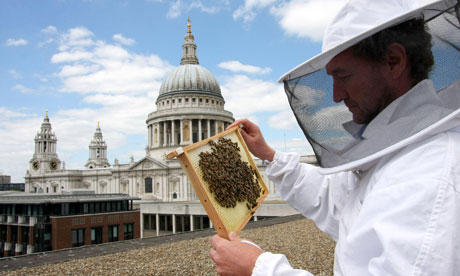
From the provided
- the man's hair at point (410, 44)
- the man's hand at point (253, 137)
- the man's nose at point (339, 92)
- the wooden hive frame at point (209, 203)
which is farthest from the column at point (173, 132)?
the man's hair at point (410, 44)

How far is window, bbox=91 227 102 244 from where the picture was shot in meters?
29.7

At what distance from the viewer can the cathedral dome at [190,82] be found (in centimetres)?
8019

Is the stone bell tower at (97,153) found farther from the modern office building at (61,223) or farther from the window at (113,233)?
the window at (113,233)

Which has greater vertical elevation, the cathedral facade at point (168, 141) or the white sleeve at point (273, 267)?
the cathedral facade at point (168, 141)

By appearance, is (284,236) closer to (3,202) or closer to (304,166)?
(304,166)

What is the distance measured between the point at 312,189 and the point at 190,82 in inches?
3132

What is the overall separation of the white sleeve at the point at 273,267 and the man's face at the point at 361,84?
35.2 inches

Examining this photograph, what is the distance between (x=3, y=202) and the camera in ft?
113

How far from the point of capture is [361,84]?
186cm

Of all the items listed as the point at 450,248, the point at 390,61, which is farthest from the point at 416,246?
the point at 390,61

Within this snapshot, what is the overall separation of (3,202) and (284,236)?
31.9 meters

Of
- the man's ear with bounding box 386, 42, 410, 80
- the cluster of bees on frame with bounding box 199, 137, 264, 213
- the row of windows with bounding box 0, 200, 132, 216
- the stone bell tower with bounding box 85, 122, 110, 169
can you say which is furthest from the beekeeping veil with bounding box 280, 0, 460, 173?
the stone bell tower with bounding box 85, 122, 110, 169

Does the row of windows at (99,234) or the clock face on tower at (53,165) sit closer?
the row of windows at (99,234)

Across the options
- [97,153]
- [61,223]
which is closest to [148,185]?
[61,223]
